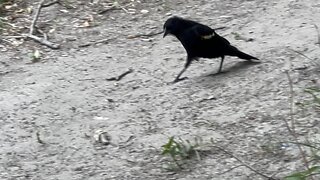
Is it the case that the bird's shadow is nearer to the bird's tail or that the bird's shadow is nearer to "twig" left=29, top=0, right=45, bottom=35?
the bird's tail

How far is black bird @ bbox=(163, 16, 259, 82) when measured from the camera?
18.1 feet

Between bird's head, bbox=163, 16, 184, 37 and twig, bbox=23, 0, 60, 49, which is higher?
bird's head, bbox=163, 16, 184, 37

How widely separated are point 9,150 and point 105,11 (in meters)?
2.83

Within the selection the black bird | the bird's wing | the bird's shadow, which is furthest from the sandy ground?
the bird's wing

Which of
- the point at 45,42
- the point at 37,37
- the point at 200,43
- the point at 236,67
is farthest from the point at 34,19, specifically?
the point at 236,67

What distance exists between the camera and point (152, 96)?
5309mm

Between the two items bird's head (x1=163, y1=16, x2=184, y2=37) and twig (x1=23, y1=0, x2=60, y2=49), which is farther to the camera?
twig (x1=23, y1=0, x2=60, y2=49)

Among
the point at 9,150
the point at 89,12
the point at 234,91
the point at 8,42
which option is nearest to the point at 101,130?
the point at 9,150

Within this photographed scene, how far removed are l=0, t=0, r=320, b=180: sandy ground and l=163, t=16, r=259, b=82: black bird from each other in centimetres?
14

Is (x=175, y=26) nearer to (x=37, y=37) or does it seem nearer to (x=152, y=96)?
(x=152, y=96)

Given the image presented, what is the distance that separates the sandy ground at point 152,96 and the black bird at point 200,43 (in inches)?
5.6

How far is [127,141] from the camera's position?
15.1 ft

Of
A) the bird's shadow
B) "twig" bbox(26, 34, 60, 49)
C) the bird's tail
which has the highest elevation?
the bird's tail

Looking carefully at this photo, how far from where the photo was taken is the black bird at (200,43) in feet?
18.1
